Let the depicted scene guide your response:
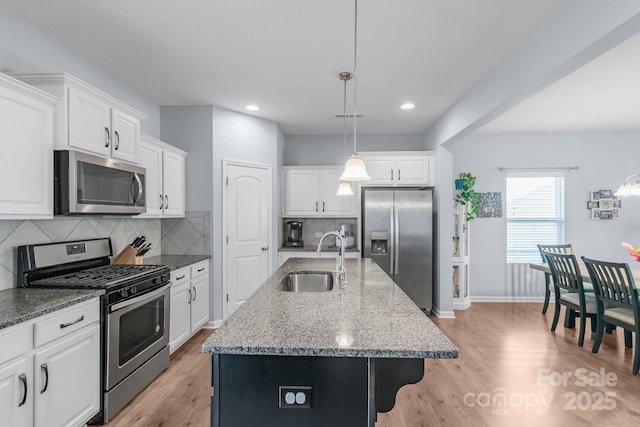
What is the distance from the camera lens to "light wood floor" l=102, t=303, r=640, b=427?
7.36ft

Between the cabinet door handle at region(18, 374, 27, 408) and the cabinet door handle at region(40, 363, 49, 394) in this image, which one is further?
the cabinet door handle at region(40, 363, 49, 394)

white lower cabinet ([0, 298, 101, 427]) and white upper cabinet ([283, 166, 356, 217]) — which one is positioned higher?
white upper cabinet ([283, 166, 356, 217])

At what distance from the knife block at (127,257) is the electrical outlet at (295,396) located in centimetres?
230

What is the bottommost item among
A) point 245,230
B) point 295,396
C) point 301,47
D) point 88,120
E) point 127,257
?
point 295,396

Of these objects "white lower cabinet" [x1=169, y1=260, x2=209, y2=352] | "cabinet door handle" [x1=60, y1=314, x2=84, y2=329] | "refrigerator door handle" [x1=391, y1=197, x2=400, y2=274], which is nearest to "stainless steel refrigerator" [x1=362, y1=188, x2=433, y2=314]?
"refrigerator door handle" [x1=391, y1=197, x2=400, y2=274]

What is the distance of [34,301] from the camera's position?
1.80 metres

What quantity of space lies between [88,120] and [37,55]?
2.02 ft

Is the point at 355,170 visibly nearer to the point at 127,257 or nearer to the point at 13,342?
the point at 13,342

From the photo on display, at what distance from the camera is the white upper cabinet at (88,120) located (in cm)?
208

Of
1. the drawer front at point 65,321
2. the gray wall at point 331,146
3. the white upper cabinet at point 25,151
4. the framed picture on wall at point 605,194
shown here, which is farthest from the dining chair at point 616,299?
the white upper cabinet at point 25,151

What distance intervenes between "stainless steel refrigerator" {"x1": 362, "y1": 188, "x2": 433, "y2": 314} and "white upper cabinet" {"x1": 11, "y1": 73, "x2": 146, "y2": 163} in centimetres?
306

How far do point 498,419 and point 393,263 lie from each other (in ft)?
7.87

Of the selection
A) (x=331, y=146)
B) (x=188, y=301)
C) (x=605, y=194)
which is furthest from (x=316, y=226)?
(x=605, y=194)

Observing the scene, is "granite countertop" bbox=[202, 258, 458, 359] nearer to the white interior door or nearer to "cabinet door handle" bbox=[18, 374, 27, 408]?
"cabinet door handle" bbox=[18, 374, 27, 408]
